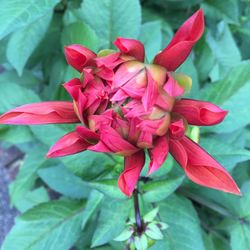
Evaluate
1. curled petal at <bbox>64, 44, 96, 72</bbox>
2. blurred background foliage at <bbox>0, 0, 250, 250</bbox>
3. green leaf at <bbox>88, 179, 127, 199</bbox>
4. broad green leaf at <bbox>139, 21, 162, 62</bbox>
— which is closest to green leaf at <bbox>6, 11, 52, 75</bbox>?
blurred background foliage at <bbox>0, 0, 250, 250</bbox>

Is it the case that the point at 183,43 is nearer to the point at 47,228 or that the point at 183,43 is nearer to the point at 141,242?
the point at 141,242

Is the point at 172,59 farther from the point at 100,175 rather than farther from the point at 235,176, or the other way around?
the point at 235,176

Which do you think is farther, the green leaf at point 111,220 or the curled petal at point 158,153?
the green leaf at point 111,220

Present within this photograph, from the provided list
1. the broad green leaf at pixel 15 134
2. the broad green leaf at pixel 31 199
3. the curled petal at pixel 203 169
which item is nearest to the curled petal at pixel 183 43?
the curled petal at pixel 203 169

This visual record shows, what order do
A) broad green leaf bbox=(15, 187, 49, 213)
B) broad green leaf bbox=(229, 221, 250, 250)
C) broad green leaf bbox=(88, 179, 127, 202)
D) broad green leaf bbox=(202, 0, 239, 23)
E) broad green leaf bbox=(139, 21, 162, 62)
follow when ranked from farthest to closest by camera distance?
1. broad green leaf bbox=(15, 187, 49, 213)
2. broad green leaf bbox=(202, 0, 239, 23)
3. broad green leaf bbox=(139, 21, 162, 62)
4. broad green leaf bbox=(229, 221, 250, 250)
5. broad green leaf bbox=(88, 179, 127, 202)

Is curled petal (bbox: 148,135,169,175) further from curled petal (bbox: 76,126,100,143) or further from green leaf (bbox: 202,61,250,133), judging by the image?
green leaf (bbox: 202,61,250,133)

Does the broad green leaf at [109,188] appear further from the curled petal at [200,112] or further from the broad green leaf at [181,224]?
the curled petal at [200,112]

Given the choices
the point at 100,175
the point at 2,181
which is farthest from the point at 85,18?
the point at 2,181

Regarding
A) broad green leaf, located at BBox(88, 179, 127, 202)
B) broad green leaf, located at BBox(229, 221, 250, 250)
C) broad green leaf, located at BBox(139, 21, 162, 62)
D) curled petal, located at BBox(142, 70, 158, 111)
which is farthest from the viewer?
broad green leaf, located at BBox(139, 21, 162, 62)
